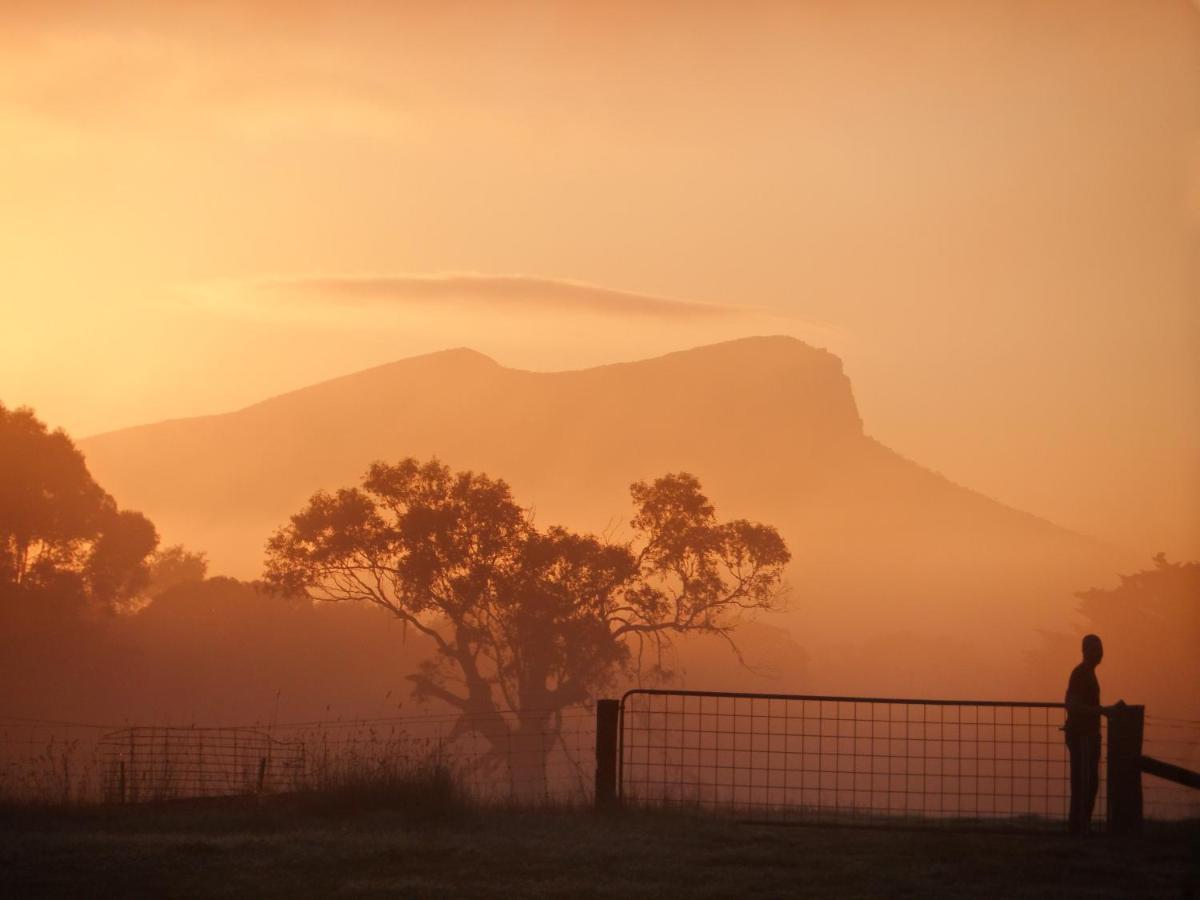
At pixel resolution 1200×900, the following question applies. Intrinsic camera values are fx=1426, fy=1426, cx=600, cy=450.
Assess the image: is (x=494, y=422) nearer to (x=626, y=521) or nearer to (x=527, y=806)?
(x=626, y=521)

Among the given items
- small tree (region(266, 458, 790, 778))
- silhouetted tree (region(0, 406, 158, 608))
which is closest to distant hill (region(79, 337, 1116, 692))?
silhouetted tree (region(0, 406, 158, 608))

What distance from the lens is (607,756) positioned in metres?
13.3

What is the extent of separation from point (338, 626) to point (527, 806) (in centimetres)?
4138

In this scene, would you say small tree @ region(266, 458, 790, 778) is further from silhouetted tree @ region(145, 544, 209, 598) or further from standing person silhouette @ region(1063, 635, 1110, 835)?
standing person silhouette @ region(1063, 635, 1110, 835)

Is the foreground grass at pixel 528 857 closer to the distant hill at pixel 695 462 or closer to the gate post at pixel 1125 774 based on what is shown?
the gate post at pixel 1125 774

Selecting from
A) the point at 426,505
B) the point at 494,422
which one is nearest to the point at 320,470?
the point at 494,422

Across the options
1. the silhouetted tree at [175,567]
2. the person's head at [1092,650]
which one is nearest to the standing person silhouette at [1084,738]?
the person's head at [1092,650]

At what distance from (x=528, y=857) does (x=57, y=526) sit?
38240 mm

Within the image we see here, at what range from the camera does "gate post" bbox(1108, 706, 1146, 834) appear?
12.5m

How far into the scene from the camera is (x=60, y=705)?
4466 centimetres

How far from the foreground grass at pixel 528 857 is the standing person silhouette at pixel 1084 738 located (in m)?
0.38

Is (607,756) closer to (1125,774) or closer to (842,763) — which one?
(1125,774)

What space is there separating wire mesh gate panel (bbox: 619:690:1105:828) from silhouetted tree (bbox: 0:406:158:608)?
17289 millimetres

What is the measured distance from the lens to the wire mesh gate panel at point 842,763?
1313 cm
